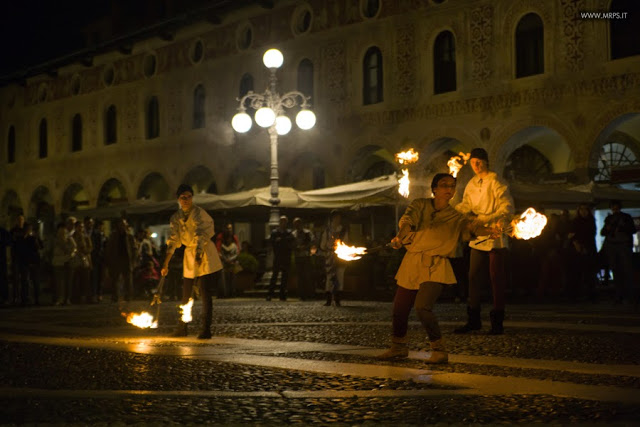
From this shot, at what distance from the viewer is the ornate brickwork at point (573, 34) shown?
27.1m

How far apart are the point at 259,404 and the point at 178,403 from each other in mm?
480

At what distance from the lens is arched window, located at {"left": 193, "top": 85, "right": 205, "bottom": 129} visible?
39.4m

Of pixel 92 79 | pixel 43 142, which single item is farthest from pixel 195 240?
pixel 43 142

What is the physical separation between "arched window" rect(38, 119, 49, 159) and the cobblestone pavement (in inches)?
1416

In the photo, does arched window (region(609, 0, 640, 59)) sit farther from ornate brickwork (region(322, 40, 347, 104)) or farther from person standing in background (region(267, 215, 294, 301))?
person standing in background (region(267, 215, 294, 301))

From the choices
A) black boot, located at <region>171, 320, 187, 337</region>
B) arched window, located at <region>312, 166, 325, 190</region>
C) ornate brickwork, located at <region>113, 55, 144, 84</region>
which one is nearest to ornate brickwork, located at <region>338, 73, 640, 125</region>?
arched window, located at <region>312, 166, 325, 190</region>

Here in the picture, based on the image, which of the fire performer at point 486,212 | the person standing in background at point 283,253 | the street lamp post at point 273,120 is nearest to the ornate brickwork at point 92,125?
the street lamp post at point 273,120

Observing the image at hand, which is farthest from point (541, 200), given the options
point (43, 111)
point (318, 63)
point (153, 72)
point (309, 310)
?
point (43, 111)

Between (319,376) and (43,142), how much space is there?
1683 inches

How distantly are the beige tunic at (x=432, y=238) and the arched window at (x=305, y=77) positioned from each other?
26573 mm

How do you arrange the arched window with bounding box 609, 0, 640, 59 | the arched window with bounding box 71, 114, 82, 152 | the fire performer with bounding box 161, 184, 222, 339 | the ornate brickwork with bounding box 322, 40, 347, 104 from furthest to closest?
1. the arched window with bounding box 71, 114, 82, 152
2. the ornate brickwork with bounding box 322, 40, 347, 104
3. the arched window with bounding box 609, 0, 640, 59
4. the fire performer with bounding box 161, 184, 222, 339

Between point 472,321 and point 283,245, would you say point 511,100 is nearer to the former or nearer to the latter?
point 283,245

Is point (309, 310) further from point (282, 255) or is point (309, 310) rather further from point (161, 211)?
point (161, 211)

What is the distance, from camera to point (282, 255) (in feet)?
72.8
